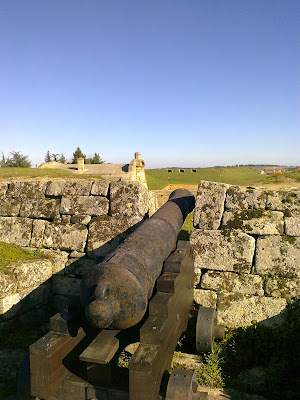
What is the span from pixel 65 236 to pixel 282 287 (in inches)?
138

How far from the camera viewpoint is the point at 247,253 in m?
4.55

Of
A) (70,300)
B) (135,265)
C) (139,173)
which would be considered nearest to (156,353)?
(135,265)

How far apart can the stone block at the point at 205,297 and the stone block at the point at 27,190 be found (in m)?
3.22

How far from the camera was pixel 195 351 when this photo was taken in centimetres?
430

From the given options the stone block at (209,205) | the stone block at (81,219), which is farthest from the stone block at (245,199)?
the stone block at (81,219)

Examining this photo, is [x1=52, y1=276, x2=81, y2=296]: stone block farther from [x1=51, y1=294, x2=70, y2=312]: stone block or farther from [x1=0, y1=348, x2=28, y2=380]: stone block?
[x1=0, y1=348, x2=28, y2=380]: stone block

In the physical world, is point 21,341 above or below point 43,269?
below

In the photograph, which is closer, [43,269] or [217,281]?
[217,281]

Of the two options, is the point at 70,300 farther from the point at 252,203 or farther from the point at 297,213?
the point at 297,213

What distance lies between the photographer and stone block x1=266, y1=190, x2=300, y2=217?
4.58 meters

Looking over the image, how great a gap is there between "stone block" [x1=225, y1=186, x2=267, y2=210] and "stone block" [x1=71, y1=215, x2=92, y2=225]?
2.32 m

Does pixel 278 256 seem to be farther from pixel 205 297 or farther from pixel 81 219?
pixel 81 219

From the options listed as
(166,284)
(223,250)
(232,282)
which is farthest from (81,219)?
(166,284)

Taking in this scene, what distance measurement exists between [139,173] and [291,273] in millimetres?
22559
